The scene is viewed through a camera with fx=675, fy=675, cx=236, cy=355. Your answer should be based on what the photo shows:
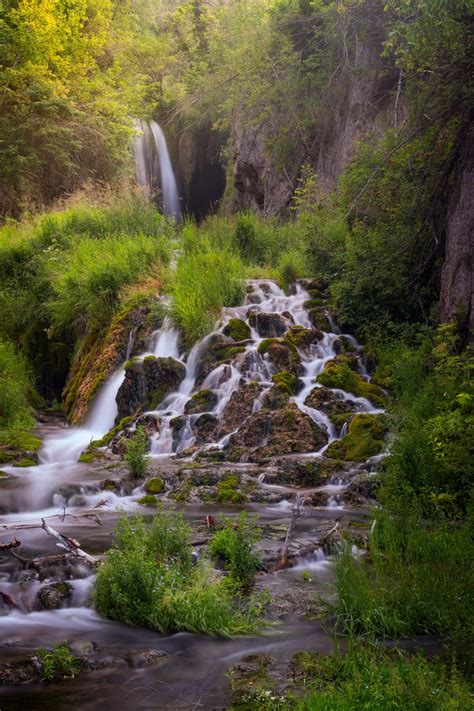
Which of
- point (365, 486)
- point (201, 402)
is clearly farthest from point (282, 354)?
point (365, 486)

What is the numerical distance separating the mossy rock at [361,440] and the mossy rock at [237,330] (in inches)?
140

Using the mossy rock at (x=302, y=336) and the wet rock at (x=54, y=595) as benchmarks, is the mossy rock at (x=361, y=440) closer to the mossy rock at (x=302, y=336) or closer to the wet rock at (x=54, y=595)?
the mossy rock at (x=302, y=336)

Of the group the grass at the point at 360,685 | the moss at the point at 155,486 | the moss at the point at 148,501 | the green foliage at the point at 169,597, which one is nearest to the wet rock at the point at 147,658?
the green foliage at the point at 169,597

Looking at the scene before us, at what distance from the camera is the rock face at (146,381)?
40.8 ft

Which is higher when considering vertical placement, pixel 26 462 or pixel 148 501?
pixel 26 462

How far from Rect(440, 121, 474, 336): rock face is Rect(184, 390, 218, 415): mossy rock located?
4.01 meters

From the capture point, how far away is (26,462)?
34.7ft

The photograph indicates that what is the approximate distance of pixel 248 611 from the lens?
5.23 m

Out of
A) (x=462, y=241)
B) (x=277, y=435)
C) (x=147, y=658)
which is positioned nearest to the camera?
(x=147, y=658)

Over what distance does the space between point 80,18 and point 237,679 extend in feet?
86.1

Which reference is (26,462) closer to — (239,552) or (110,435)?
(110,435)

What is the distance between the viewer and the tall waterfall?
2842 centimetres

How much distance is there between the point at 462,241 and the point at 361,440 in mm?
3286

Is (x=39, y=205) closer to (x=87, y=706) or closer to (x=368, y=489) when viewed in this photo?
(x=368, y=489)
